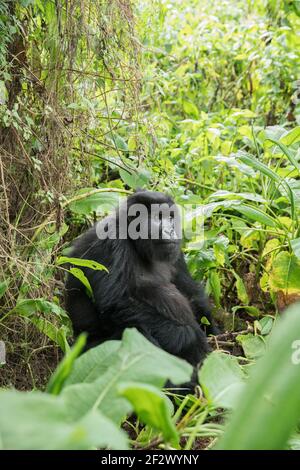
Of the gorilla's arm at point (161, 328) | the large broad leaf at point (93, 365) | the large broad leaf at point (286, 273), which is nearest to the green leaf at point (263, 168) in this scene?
the large broad leaf at point (286, 273)

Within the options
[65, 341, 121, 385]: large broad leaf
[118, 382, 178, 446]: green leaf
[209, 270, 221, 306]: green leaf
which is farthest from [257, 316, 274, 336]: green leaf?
[118, 382, 178, 446]: green leaf

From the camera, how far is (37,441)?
3.44 feet

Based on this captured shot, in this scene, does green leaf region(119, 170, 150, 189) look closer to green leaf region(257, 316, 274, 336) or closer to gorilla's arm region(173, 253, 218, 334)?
gorilla's arm region(173, 253, 218, 334)

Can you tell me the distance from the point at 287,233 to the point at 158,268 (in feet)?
2.96

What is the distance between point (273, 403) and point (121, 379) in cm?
47

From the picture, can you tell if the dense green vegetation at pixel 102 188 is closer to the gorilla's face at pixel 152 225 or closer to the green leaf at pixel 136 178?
the green leaf at pixel 136 178

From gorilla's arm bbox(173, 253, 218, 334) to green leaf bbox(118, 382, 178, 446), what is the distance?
3015 millimetres

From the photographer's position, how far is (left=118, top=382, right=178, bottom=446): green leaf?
1.31 metres

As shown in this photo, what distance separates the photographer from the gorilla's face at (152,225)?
4.10 metres

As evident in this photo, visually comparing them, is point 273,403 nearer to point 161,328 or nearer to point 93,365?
point 93,365

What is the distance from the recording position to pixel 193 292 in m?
4.59

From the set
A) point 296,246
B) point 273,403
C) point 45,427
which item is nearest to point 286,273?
point 296,246

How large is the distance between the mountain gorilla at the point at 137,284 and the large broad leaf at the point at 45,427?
8.69 feet

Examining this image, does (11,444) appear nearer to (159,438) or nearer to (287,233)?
(159,438)
